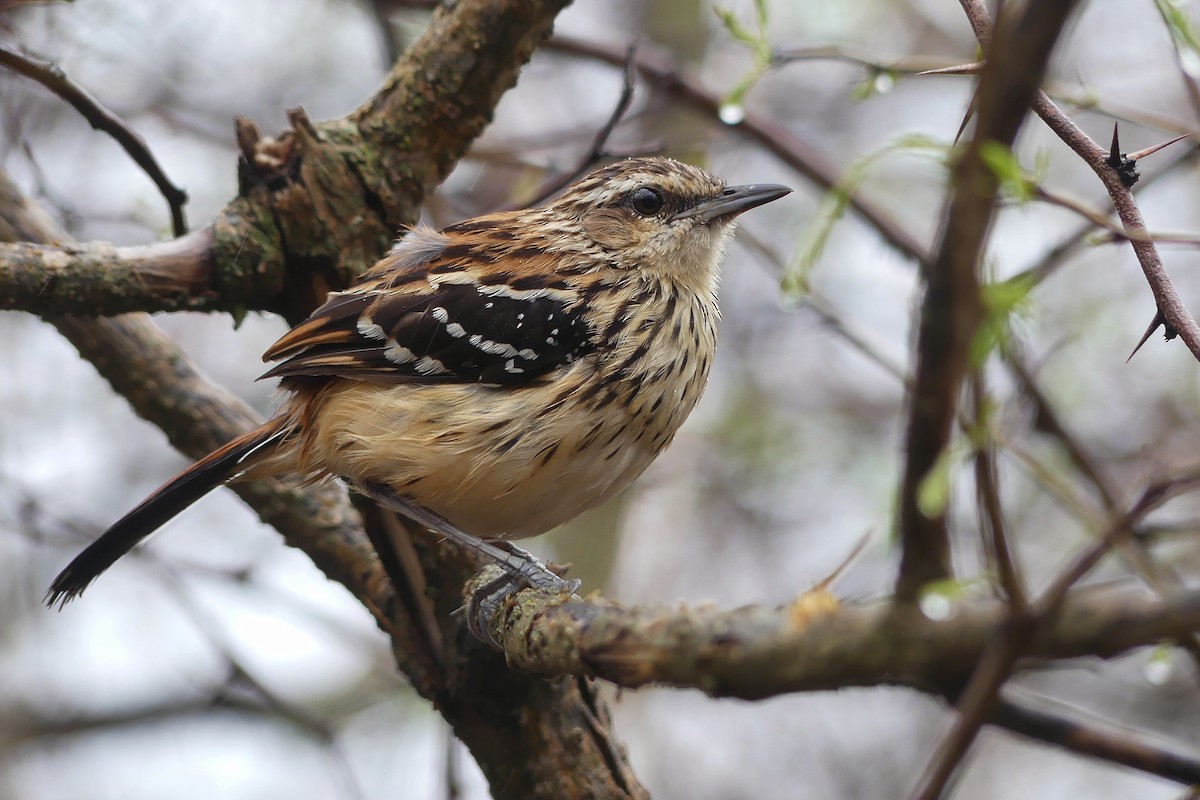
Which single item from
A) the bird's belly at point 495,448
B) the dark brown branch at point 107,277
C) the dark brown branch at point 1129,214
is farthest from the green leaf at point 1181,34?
the dark brown branch at point 107,277

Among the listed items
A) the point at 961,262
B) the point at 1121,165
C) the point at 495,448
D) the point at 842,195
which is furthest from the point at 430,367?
the point at 961,262

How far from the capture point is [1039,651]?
5.49 ft

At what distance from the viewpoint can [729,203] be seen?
5.22m

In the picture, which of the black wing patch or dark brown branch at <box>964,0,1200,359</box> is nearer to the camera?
dark brown branch at <box>964,0,1200,359</box>

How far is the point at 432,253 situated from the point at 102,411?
614 centimetres

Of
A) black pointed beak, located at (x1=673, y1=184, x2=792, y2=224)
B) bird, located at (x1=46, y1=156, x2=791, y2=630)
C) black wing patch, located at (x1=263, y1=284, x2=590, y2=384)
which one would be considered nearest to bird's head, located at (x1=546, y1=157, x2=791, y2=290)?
black pointed beak, located at (x1=673, y1=184, x2=792, y2=224)

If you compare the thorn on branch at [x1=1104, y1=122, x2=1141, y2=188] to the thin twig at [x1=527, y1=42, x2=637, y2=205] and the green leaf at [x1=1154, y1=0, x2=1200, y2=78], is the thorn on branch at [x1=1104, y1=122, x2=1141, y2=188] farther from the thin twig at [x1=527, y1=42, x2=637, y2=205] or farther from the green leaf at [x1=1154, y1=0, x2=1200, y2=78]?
the thin twig at [x1=527, y1=42, x2=637, y2=205]

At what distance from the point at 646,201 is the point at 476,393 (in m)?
1.41

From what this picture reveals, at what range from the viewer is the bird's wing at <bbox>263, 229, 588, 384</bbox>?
14.7 ft

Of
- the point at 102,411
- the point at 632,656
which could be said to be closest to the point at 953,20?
the point at 102,411

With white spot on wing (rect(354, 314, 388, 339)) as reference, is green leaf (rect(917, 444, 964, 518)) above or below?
below

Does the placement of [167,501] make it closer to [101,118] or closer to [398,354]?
[398,354]

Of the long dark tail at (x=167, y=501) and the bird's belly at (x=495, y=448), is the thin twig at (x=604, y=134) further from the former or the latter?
the long dark tail at (x=167, y=501)

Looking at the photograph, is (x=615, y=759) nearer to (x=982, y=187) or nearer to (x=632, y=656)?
(x=632, y=656)
